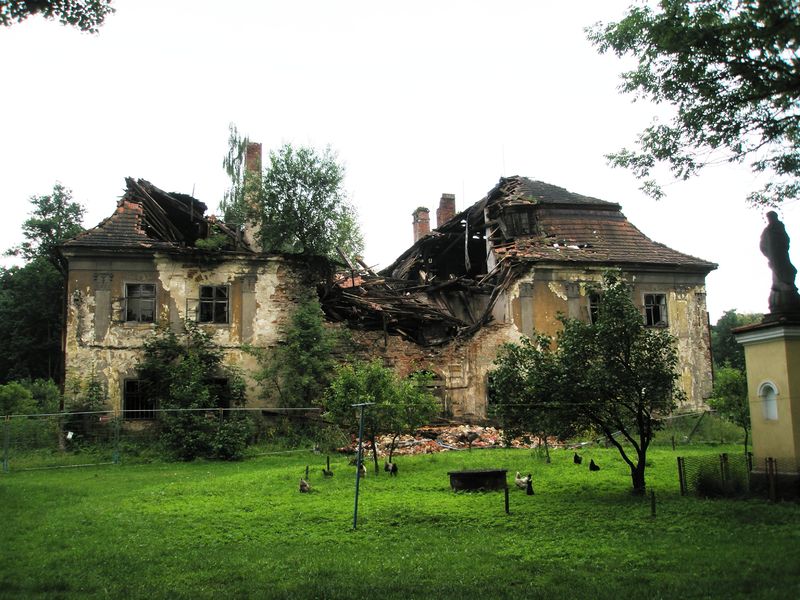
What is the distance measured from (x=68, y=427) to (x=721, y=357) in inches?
1762

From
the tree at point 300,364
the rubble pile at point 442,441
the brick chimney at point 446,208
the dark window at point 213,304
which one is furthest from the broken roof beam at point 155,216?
the brick chimney at point 446,208

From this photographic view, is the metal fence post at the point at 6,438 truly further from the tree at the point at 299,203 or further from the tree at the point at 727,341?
the tree at the point at 727,341

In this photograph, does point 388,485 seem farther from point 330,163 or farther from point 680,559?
point 330,163

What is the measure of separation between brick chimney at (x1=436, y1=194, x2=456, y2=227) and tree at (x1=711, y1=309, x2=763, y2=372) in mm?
23171

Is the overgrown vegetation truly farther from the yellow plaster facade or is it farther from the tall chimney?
the tall chimney

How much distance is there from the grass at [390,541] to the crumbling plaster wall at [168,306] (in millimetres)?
8427

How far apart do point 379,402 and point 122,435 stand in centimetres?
1002

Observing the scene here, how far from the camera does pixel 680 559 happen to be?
28.6 ft

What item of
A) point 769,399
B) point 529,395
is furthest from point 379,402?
point 769,399

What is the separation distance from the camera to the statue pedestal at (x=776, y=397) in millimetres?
11570

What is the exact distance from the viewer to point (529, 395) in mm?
13906

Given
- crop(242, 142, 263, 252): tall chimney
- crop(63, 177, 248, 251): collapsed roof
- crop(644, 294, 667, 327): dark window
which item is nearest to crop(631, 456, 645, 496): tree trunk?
→ crop(644, 294, 667, 327): dark window

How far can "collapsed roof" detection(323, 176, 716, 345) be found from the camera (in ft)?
90.1

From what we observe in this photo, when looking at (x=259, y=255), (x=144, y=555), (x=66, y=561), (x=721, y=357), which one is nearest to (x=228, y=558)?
(x=144, y=555)
